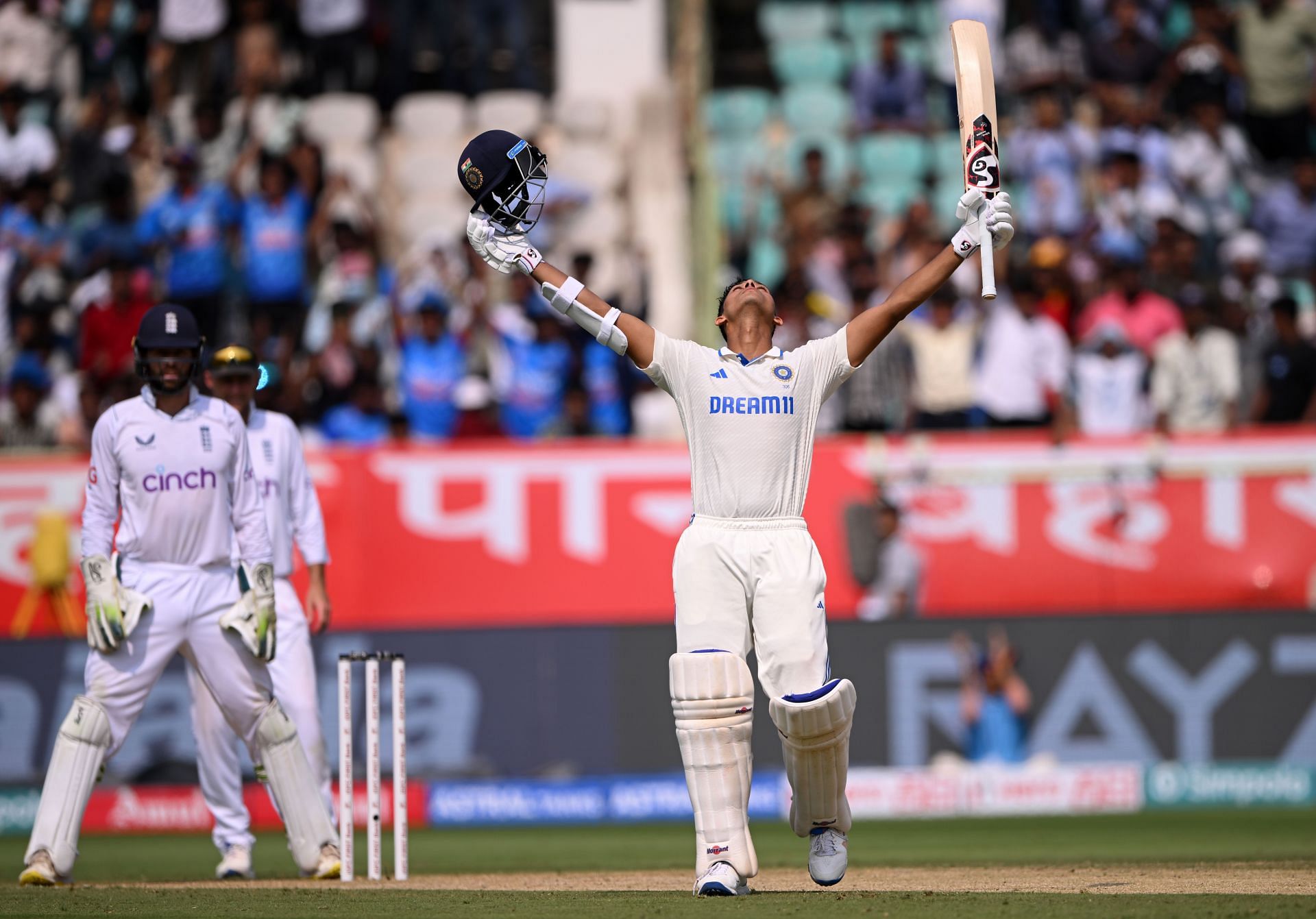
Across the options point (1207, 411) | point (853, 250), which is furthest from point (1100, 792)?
point (853, 250)

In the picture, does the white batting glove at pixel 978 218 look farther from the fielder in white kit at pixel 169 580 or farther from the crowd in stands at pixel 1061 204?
the crowd in stands at pixel 1061 204

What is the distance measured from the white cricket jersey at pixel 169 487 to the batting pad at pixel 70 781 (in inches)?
26.4

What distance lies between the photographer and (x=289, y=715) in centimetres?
852

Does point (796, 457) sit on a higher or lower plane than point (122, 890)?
higher

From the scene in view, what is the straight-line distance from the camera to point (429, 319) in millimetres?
14758

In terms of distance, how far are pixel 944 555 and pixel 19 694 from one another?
647cm

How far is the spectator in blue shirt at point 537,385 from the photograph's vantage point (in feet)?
47.8

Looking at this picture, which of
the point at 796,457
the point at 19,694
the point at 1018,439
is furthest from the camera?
the point at 1018,439

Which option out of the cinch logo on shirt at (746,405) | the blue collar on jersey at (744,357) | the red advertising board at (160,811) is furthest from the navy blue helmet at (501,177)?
the red advertising board at (160,811)

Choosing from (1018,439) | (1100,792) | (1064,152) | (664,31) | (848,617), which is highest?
(664,31)

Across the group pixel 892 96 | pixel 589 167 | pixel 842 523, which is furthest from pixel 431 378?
pixel 892 96

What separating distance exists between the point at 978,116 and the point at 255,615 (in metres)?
3.46

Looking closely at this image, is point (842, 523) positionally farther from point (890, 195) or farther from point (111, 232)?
point (111, 232)

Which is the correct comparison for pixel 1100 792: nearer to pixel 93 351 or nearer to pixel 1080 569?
pixel 1080 569
